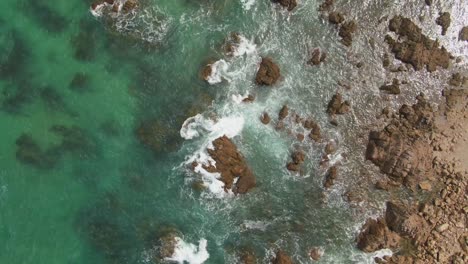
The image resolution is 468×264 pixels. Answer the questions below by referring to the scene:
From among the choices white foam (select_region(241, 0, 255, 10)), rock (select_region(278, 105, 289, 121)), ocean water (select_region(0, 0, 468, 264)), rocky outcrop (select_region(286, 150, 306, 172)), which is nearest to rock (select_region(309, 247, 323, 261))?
ocean water (select_region(0, 0, 468, 264))

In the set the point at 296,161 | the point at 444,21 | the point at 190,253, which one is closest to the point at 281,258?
the point at 190,253

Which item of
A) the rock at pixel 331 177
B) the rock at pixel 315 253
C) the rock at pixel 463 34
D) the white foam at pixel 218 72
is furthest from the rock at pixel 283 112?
the rock at pixel 463 34

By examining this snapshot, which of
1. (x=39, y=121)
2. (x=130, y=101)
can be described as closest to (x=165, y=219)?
(x=130, y=101)

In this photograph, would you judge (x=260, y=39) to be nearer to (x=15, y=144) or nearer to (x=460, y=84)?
(x=460, y=84)

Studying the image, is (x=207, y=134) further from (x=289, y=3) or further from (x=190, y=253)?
(x=289, y=3)

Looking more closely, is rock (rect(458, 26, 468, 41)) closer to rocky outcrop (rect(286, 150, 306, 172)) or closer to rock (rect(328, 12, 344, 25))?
rock (rect(328, 12, 344, 25))

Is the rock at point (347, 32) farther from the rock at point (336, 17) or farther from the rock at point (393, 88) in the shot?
the rock at point (393, 88)

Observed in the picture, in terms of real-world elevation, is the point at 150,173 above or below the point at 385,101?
below
